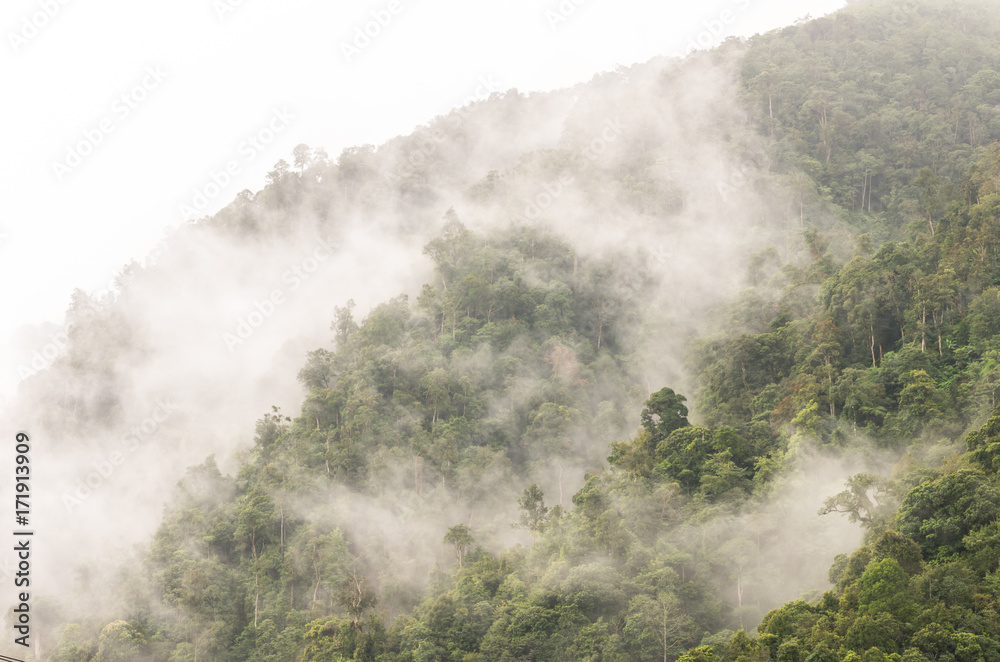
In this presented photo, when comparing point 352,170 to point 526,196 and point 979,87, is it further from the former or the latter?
point 979,87

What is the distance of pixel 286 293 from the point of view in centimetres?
6288

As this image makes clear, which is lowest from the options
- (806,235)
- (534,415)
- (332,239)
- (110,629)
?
(110,629)

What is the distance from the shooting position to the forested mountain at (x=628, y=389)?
96.0ft

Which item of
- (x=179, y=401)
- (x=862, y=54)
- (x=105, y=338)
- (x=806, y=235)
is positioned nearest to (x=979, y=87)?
(x=862, y=54)

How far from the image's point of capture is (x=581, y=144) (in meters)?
65.2

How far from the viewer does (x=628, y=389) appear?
48.9 meters

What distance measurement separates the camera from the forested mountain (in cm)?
2925

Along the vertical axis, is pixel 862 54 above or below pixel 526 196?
above

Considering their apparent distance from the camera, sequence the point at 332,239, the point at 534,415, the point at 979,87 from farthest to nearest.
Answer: the point at 332,239 < the point at 979,87 < the point at 534,415

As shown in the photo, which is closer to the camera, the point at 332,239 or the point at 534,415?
the point at 534,415

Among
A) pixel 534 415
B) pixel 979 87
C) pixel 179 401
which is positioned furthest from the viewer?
pixel 979 87

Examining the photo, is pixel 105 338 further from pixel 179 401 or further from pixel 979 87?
pixel 979 87

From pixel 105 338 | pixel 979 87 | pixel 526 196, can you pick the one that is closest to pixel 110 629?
pixel 105 338

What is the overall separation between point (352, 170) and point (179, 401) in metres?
22.8
